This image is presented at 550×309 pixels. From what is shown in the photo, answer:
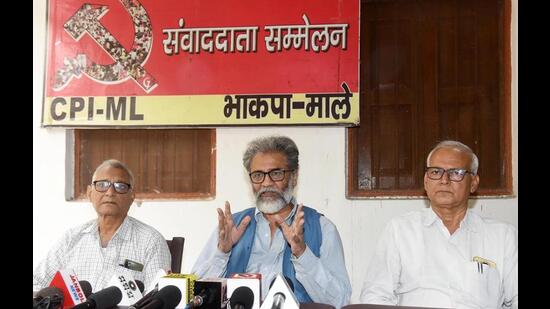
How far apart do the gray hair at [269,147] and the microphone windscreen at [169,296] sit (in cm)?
73

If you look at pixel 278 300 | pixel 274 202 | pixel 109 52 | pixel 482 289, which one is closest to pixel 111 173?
pixel 109 52

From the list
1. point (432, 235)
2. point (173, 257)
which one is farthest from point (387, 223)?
point (173, 257)

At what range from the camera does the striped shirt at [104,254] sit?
2.78m

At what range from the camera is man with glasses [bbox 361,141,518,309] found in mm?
2459

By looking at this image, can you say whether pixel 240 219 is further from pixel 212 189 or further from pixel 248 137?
pixel 248 137

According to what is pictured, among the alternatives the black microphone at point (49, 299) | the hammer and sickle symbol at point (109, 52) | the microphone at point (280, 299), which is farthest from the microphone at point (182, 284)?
the hammer and sickle symbol at point (109, 52)

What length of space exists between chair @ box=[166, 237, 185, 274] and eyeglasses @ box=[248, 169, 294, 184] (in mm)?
478

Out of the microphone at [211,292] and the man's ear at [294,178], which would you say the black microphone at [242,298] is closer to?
the microphone at [211,292]

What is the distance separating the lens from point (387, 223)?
8.57 feet

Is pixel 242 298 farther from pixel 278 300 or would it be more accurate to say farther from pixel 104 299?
pixel 104 299

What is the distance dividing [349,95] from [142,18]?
3.80 ft

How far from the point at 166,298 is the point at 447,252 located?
1.29 m

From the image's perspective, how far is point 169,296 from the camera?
2.16 metres

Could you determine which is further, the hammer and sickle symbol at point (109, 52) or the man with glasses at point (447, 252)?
the hammer and sickle symbol at point (109, 52)
